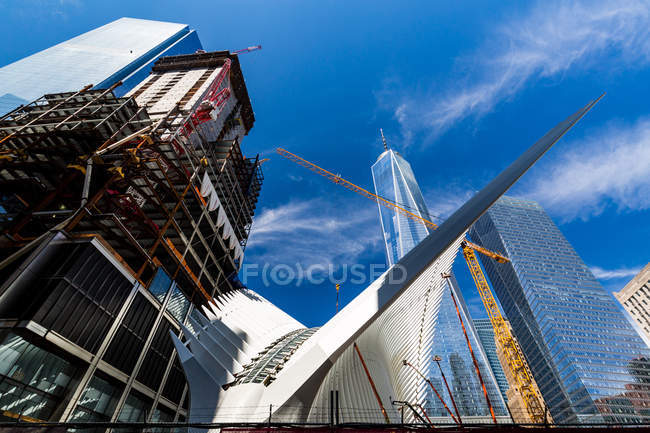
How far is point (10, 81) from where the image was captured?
Answer: 55.8 meters

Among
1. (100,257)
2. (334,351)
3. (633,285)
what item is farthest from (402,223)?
(334,351)

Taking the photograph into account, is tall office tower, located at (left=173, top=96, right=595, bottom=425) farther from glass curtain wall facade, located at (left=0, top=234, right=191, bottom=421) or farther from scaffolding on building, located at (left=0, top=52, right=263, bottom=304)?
scaffolding on building, located at (left=0, top=52, right=263, bottom=304)

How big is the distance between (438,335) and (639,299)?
93153 mm

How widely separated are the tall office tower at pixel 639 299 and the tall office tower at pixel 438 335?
67.9 meters

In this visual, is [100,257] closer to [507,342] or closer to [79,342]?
[79,342]

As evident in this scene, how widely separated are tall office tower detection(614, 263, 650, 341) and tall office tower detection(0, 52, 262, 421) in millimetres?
180609

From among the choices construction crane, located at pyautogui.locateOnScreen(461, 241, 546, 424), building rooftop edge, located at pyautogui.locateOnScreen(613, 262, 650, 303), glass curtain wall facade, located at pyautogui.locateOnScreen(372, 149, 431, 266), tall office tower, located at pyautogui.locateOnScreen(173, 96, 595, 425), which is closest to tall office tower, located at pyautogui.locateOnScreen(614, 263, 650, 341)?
building rooftop edge, located at pyautogui.locateOnScreen(613, 262, 650, 303)

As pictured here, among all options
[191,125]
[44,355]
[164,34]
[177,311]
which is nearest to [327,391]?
[44,355]

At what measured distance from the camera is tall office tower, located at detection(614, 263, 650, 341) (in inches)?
5025

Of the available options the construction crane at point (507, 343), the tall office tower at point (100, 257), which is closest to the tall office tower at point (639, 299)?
the construction crane at point (507, 343)

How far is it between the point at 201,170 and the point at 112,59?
64.9 meters

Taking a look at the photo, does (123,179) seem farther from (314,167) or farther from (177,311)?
(314,167)

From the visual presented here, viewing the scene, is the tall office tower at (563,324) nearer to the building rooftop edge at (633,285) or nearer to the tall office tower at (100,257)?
the building rooftop edge at (633,285)

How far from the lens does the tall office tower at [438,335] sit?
1934 centimetres
